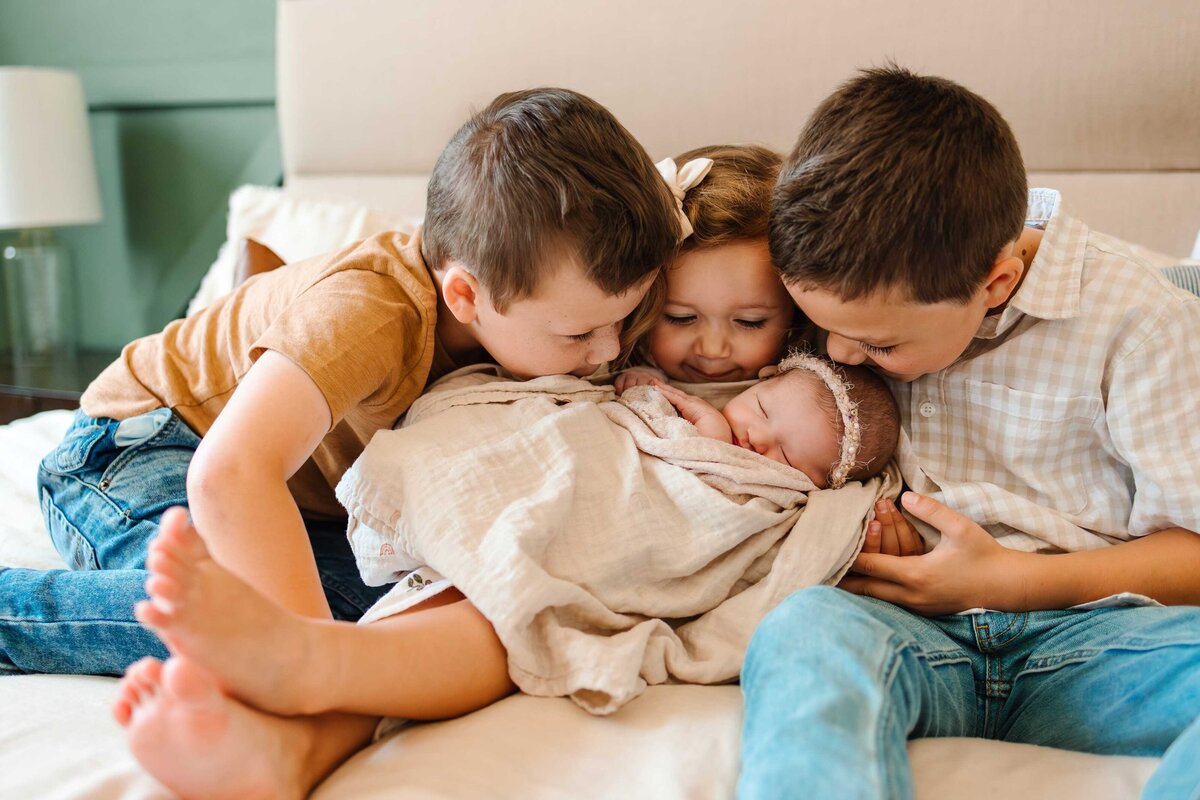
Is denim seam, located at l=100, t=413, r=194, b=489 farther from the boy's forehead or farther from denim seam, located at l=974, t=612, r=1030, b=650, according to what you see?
denim seam, located at l=974, t=612, r=1030, b=650

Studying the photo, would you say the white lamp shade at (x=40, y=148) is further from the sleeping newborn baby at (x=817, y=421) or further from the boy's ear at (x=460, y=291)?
the sleeping newborn baby at (x=817, y=421)

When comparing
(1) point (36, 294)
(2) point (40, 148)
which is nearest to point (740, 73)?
(2) point (40, 148)

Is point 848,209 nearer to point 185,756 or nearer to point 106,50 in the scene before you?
point 185,756

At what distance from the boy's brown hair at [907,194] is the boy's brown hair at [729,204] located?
0.14m

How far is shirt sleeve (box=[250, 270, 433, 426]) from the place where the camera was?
0.96 m

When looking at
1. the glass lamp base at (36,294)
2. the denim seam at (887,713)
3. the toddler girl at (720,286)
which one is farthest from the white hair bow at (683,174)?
the glass lamp base at (36,294)

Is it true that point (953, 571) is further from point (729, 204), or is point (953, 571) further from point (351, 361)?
point (351, 361)

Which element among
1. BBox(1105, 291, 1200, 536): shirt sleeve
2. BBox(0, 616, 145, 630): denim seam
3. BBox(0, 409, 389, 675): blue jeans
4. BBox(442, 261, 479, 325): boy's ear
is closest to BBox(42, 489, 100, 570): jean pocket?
BBox(0, 409, 389, 675): blue jeans

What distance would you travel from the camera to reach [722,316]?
1.15m

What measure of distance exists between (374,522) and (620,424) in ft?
0.94

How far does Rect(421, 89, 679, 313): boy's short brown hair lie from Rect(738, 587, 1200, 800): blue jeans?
0.39 meters

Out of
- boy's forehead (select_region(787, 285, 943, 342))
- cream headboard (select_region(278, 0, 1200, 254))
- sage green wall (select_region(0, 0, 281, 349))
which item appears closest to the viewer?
boy's forehead (select_region(787, 285, 943, 342))

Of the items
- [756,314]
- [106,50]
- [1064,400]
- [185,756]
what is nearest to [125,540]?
[185,756]

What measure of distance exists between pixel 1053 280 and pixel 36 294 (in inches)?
97.9
